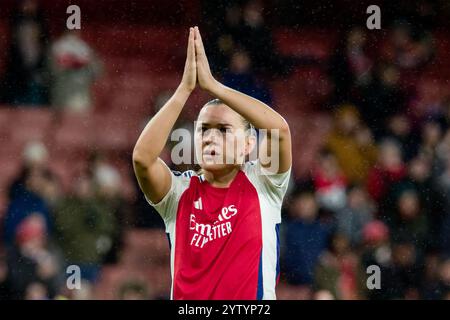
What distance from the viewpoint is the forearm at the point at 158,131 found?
3.56m

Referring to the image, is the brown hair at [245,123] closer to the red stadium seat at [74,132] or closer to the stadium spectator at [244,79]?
the stadium spectator at [244,79]

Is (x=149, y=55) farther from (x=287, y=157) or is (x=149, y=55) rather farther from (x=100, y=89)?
(x=287, y=157)

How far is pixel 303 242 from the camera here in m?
7.61

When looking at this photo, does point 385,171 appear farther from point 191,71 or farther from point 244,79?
point 191,71

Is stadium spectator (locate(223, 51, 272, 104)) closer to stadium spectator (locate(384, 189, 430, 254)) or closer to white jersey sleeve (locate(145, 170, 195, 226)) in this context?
stadium spectator (locate(384, 189, 430, 254))

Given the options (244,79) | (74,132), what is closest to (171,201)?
(244,79)

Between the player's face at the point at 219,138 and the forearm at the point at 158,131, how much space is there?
18 centimetres

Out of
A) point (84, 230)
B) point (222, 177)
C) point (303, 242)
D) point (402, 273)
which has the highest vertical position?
point (222, 177)

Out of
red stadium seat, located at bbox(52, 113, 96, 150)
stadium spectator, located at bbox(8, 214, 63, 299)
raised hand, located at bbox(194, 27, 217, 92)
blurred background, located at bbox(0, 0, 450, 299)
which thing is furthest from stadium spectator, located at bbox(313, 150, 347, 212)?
raised hand, located at bbox(194, 27, 217, 92)

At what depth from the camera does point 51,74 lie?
344 inches

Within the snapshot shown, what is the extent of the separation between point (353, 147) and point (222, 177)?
4.91 metres

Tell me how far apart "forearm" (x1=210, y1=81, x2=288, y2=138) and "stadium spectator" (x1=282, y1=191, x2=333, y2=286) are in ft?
13.5

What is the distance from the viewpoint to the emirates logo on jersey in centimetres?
364
